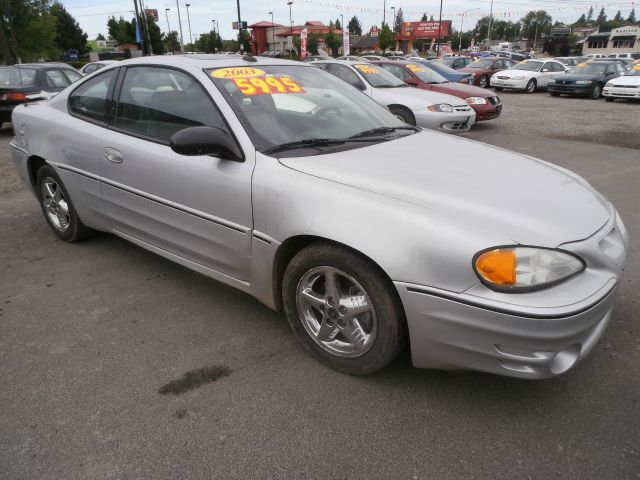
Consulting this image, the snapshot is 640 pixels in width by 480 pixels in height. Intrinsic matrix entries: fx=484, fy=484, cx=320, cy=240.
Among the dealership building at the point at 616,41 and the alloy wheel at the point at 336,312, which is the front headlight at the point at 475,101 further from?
the dealership building at the point at 616,41

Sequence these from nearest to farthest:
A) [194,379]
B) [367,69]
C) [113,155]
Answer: [194,379]
[113,155]
[367,69]

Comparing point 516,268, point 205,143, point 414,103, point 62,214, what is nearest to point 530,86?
point 414,103

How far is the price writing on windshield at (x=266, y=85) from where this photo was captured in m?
2.95

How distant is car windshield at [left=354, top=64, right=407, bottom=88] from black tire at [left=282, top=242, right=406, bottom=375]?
763 cm

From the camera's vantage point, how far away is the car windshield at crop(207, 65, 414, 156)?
275cm

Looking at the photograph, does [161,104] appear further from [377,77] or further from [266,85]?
[377,77]

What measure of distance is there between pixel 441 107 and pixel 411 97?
57cm

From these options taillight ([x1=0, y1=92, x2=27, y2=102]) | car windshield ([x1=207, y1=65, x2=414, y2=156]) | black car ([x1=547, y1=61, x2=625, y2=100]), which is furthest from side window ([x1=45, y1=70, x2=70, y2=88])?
black car ([x1=547, y1=61, x2=625, y2=100])

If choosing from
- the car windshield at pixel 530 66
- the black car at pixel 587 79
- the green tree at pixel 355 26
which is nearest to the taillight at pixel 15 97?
the black car at pixel 587 79

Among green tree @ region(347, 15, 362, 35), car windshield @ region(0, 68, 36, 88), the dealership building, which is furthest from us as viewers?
green tree @ region(347, 15, 362, 35)

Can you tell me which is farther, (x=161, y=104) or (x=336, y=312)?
(x=161, y=104)

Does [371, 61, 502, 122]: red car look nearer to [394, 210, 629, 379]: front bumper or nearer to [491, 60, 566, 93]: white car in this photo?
[394, 210, 629, 379]: front bumper

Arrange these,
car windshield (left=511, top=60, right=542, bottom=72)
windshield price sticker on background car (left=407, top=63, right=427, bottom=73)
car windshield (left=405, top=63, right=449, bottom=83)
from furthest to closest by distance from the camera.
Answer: car windshield (left=511, top=60, right=542, bottom=72)
windshield price sticker on background car (left=407, top=63, right=427, bottom=73)
car windshield (left=405, top=63, right=449, bottom=83)

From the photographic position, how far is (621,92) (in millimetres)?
16125
